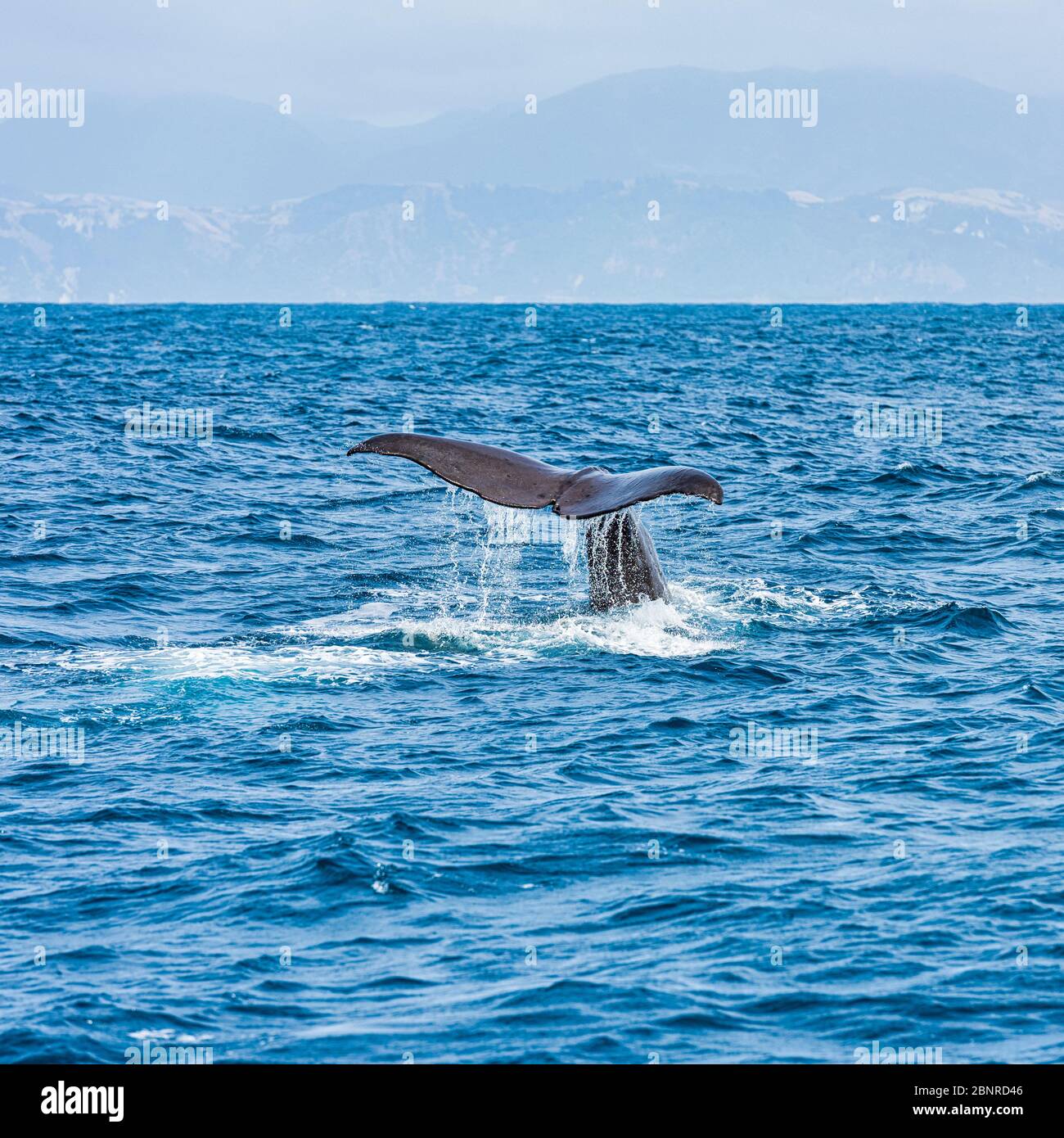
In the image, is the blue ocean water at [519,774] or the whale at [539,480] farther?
the whale at [539,480]

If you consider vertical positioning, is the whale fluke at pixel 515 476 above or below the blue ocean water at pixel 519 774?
above

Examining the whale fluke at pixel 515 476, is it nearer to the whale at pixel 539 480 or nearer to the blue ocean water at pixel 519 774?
the whale at pixel 539 480

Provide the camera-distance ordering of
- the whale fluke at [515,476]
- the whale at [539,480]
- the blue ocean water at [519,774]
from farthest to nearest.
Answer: the whale fluke at [515,476]
the whale at [539,480]
the blue ocean water at [519,774]

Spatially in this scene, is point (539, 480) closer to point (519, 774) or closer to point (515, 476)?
point (515, 476)

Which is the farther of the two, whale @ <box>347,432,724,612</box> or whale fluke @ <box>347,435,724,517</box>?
whale fluke @ <box>347,435,724,517</box>

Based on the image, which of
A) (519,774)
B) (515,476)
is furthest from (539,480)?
(519,774)

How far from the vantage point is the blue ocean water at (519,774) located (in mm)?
8188

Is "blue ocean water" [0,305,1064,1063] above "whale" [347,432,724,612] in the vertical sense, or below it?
below

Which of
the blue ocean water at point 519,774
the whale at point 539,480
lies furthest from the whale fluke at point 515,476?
the blue ocean water at point 519,774

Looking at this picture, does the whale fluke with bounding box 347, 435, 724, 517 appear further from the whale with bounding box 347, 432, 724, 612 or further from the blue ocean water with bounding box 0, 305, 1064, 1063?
Result: the blue ocean water with bounding box 0, 305, 1064, 1063

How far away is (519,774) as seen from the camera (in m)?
11.8

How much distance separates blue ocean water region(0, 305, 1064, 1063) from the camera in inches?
322

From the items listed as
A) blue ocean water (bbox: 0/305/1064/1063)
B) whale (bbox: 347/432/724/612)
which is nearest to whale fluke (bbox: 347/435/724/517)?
whale (bbox: 347/432/724/612)
